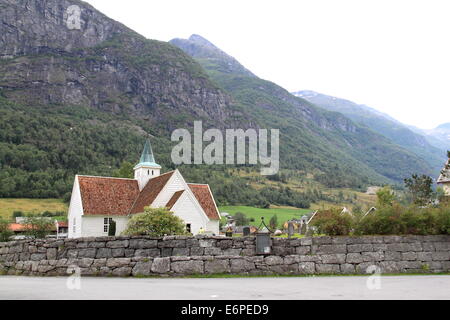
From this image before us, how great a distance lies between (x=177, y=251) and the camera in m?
21.8

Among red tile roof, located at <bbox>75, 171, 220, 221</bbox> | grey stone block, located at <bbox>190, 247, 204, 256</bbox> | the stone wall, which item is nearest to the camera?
the stone wall

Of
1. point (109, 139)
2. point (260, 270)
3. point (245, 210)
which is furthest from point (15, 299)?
point (109, 139)

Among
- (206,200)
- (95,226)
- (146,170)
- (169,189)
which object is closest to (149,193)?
(169,189)

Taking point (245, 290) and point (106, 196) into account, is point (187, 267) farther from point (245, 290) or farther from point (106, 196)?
point (106, 196)

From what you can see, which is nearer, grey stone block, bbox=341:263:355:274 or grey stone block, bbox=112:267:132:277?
grey stone block, bbox=112:267:132:277

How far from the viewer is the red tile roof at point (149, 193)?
5100cm

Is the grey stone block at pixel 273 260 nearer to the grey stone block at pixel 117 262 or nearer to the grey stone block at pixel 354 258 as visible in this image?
the grey stone block at pixel 354 258

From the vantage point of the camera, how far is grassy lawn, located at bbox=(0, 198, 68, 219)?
11262 cm

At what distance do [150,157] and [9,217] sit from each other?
205 ft

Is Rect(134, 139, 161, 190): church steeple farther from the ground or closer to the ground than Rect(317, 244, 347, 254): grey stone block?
farther from the ground

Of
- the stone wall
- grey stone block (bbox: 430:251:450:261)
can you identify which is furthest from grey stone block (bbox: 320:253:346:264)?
grey stone block (bbox: 430:251:450:261)

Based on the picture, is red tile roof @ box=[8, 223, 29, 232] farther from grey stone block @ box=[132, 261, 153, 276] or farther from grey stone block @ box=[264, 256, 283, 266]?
grey stone block @ box=[264, 256, 283, 266]

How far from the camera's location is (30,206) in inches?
4685

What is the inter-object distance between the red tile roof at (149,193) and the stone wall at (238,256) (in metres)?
27.8
